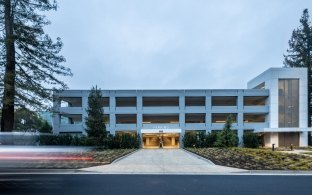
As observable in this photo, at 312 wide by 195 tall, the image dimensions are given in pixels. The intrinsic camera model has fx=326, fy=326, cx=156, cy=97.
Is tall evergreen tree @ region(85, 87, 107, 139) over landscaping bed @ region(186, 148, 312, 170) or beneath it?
over

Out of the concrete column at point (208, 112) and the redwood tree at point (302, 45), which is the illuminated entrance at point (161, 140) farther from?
the redwood tree at point (302, 45)

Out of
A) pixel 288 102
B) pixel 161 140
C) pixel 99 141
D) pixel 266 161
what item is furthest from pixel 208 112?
pixel 266 161

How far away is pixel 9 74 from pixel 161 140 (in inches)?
1369

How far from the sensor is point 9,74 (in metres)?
24.4

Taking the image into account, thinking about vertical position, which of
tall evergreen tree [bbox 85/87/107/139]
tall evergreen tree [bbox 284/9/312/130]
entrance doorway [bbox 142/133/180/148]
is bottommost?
entrance doorway [bbox 142/133/180/148]

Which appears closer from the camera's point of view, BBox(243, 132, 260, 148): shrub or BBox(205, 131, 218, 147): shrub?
BBox(205, 131, 218, 147): shrub

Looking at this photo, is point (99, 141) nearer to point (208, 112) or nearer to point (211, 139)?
point (211, 139)

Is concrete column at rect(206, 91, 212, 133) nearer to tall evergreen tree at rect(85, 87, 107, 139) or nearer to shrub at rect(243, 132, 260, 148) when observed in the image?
shrub at rect(243, 132, 260, 148)

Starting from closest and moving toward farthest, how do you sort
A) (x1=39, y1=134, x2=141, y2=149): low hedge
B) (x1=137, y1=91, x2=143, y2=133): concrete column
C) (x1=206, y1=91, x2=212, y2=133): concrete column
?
(x1=39, y1=134, x2=141, y2=149): low hedge < (x1=137, y1=91, x2=143, y2=133): concrete column < (x1=206, y1=91, x2=212, y2=133): concrete column

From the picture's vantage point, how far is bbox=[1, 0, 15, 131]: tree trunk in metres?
24.4

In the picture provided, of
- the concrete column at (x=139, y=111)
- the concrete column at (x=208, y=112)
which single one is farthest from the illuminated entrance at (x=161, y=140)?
the concrete column at (x=208, y=112)

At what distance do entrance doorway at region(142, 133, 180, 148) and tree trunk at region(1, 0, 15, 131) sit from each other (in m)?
32.2

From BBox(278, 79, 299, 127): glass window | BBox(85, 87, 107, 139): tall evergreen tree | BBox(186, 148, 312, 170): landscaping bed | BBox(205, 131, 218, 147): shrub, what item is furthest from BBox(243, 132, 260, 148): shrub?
BBox(186, 148, 312, 170): landscaping bed

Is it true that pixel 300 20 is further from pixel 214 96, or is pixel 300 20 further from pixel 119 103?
pixel 119 103
